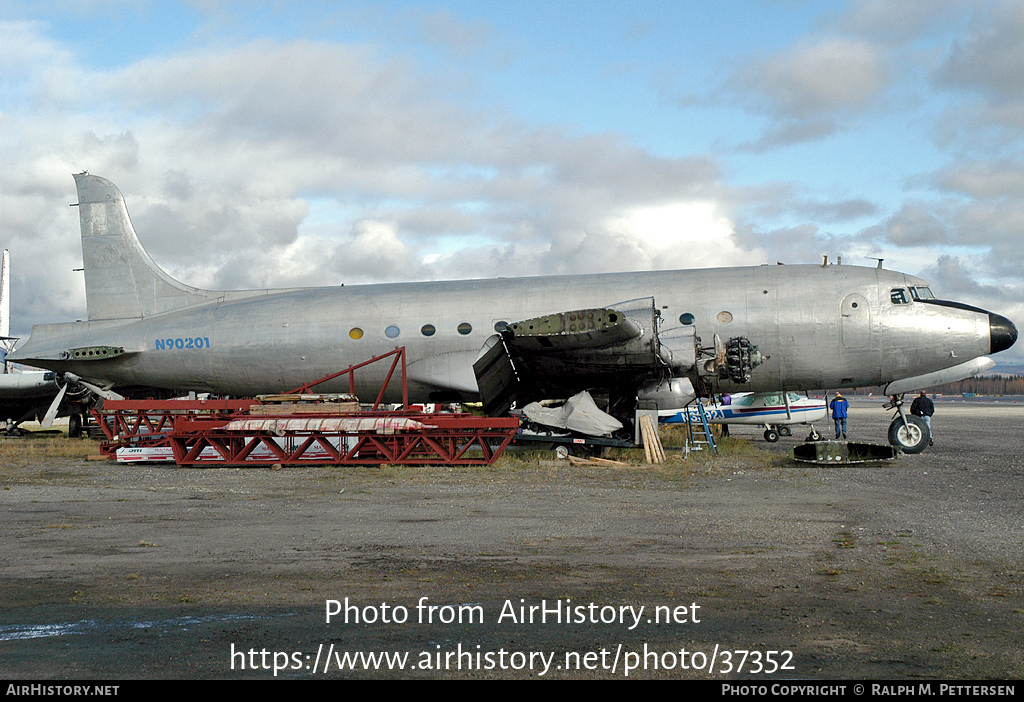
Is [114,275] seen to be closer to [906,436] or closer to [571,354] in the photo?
[571,354]

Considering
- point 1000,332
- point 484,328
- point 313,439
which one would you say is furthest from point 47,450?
point 1000,332

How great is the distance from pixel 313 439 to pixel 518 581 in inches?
425

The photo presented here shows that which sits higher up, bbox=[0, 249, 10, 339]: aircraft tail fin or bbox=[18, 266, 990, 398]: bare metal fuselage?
bbox=[0, 249, 10, 339]: aircraft tail fin

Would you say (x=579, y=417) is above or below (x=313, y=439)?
above

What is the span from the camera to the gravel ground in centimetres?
462

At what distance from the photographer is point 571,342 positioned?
15.7 meters

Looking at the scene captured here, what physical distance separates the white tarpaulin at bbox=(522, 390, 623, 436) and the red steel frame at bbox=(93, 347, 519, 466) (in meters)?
1.19

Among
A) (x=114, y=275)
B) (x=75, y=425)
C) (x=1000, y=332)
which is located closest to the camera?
(x=1000, y=332)

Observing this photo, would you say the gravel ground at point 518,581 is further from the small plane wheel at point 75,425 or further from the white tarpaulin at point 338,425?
the small plane wheel at point 75,425

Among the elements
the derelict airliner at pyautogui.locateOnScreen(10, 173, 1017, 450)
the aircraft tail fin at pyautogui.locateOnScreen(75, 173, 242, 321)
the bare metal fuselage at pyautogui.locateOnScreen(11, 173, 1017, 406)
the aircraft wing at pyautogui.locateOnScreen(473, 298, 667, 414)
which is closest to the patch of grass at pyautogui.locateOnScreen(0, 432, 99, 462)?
the bare metal fuselage at pyautogui.locateOnScreen(11, 173, 1017, 406)

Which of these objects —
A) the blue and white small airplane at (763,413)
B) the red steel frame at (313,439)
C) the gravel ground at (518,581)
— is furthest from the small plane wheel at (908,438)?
the red steel frame at (313,439)

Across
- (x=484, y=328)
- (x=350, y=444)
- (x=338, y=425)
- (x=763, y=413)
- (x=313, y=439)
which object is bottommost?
(x=763, y=413)

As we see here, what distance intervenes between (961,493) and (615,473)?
594 cm

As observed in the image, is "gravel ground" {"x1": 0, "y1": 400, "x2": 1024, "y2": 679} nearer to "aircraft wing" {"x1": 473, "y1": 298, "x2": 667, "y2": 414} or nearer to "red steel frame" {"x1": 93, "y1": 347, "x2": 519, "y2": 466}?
"red steel frame" {"x1": 93, "y1": 347, "x2": 519, "y2": 466}
